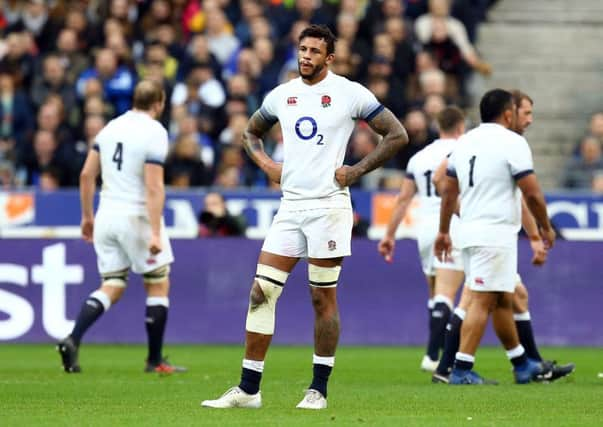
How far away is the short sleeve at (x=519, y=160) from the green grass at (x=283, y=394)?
1.63 m

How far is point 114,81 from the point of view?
75.4 feet

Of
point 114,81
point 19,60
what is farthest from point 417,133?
point 19,60

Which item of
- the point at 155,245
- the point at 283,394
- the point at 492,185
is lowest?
the point at 283,394

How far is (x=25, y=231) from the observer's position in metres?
20.0

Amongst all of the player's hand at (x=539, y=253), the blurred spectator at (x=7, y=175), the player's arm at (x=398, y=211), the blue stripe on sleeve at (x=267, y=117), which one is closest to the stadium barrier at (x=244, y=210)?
the blurred spectator at (x=7, y=175)

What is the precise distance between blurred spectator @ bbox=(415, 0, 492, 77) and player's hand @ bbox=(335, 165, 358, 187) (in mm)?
13323

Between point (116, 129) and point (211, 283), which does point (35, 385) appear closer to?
point (116, 129)

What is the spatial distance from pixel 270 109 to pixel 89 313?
13.8 feet

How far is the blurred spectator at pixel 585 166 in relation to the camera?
22.2 m

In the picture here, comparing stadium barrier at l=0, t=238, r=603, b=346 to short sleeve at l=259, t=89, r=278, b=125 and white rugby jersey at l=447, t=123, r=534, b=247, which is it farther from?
short sleeve at l=259, t=89, r=278, b=125

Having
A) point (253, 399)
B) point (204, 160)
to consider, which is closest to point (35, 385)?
point (253, 399)

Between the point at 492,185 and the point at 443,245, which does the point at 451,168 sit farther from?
the point at 443,245

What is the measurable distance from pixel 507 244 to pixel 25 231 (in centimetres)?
863

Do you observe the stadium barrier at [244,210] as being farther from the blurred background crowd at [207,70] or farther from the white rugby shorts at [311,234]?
the white rugby shorts at [311,234]
